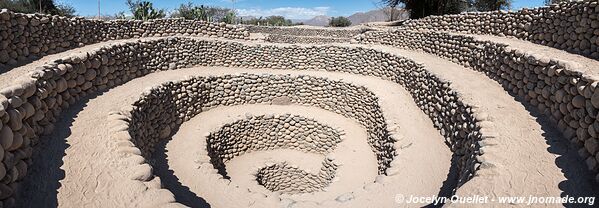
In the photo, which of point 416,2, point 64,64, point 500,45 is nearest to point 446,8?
point 416,2

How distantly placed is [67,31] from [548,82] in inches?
545

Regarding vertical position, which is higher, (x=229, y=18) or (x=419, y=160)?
(x=229, y=18)

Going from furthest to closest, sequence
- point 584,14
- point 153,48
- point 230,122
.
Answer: point 153,48 < point 230,122 < point 584,14

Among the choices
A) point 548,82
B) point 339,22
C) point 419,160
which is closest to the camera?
point 548,82

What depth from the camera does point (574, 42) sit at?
894 cm

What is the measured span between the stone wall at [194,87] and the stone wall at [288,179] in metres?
2.40

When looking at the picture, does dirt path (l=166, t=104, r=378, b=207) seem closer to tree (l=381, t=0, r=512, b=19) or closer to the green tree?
tree (l=381, t=0, r=512, b=19)

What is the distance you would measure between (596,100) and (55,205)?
26.0ft

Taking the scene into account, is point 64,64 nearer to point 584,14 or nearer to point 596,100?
point 596,100

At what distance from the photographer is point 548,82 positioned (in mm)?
6840

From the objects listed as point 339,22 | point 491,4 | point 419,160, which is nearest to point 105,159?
point 419,160

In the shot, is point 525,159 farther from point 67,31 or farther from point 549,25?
point 67,31

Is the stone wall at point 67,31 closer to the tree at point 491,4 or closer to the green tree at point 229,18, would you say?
the green tree at point 229,18

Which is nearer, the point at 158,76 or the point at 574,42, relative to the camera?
the point at 574,42
